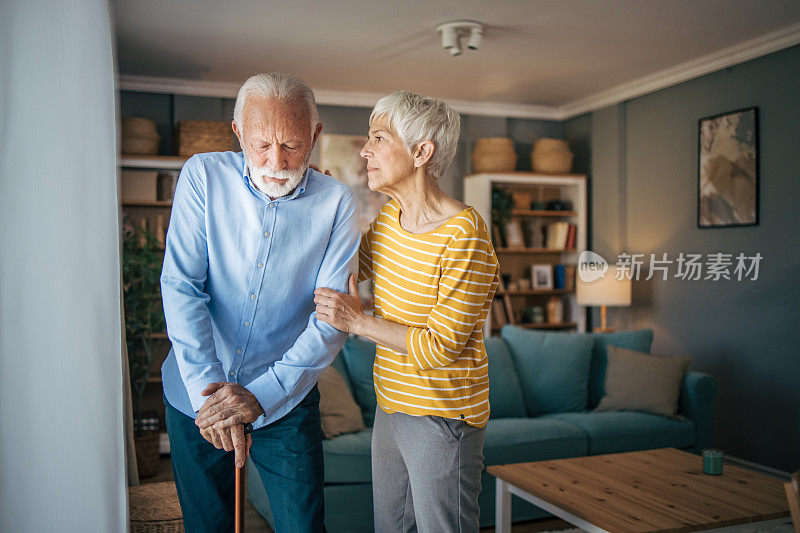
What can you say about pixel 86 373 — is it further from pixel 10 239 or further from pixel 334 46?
pixel 334 46

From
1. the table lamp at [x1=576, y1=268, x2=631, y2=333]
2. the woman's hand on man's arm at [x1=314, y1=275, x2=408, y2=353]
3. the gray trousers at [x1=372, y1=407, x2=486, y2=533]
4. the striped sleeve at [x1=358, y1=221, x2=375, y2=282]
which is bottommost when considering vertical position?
the gray trousers at [x1=372, y1=407, x2=486, y2=533]

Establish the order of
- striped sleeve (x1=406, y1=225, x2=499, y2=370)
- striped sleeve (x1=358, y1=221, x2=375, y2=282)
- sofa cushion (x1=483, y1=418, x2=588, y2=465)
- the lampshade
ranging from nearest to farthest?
striped sleeve (x1=406, y1=225, x2=499, y2=370), striped sleeve (x1=358, y1=221, x2=375, y2=282), sofa cushion (x1=483, y1=418, x2=588, y2=465), the lampshade

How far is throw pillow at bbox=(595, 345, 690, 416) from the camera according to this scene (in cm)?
420

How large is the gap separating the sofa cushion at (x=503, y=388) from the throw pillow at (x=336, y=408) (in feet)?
2.95

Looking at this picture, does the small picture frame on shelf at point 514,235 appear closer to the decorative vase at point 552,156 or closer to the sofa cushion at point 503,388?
the decorative vase at point 552,156

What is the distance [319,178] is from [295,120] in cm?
18

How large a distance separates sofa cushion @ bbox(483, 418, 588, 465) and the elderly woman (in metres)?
1.97

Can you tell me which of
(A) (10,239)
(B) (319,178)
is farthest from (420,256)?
(A) (10,239)

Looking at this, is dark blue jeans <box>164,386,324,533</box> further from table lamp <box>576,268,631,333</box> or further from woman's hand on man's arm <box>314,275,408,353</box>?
table lamp <box>576,268,631,333</box>

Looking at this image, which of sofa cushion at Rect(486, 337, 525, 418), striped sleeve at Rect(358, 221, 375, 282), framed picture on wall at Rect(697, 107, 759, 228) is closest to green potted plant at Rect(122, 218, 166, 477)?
sofa cushion at Rect(486, 337, 525, 418)

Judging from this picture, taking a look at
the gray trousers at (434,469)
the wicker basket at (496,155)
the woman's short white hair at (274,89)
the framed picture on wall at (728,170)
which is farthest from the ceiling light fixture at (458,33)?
the gray trousers at (434,469)

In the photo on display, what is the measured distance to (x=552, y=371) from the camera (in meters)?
4.37

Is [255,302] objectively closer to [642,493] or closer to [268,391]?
[268,391]

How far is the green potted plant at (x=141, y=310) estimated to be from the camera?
4.83 meters
